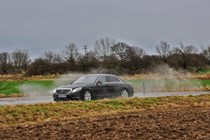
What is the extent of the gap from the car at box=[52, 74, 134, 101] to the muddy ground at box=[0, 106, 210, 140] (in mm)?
9204

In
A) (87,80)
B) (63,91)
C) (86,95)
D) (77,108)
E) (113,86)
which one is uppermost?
(87,80)

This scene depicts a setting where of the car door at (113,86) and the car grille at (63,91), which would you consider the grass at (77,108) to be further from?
the car door at (113,86)

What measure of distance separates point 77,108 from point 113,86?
6.75 meters

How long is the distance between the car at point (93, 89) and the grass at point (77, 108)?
323 cm

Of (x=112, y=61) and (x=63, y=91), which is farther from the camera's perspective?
(x=112, y=61)

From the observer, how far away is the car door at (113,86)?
26.7 m

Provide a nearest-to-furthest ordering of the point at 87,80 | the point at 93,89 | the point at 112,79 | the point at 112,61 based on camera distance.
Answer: the point at 93,89
the point at 87,80
the point at 112,79
the point at 112,61

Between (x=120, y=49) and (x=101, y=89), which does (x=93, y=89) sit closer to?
(x=101, y=89)

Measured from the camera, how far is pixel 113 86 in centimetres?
2688

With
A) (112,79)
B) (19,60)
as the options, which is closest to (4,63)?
(19,60)

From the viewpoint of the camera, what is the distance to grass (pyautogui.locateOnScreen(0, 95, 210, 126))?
723 inches

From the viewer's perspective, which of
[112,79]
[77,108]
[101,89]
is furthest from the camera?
[112,79]

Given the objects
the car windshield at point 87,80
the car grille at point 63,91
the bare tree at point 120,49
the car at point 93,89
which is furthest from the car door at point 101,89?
the bare tree at point 120,49

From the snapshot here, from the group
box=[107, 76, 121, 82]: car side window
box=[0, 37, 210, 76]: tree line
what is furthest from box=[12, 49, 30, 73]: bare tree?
box=[107, 76, 121, 82]: car side window
